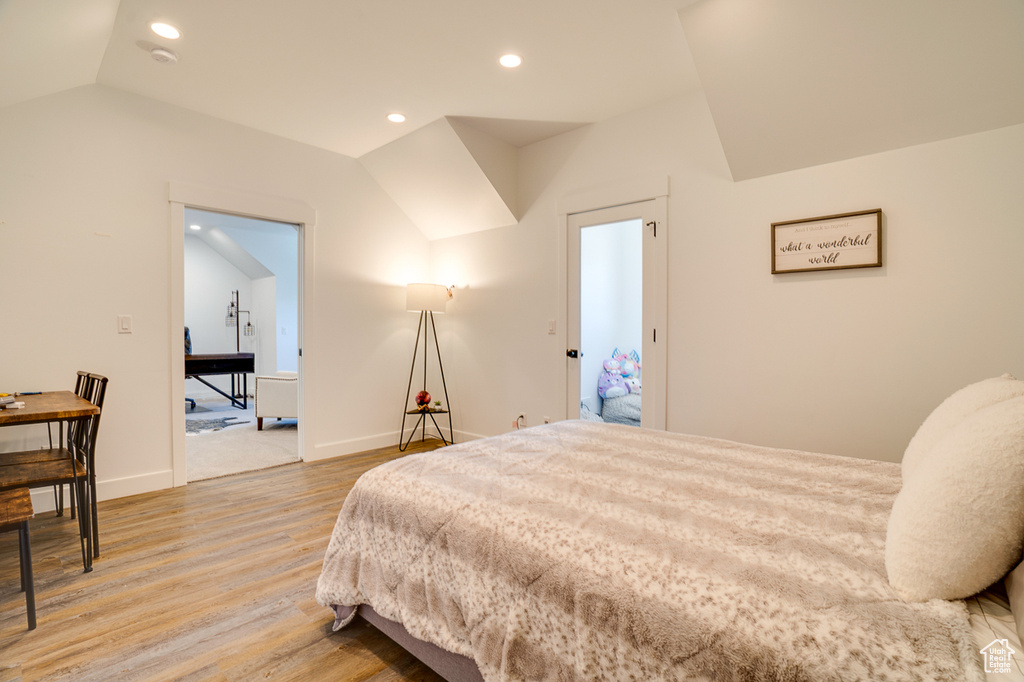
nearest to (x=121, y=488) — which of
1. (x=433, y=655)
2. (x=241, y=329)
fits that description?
(x=433, y=655)

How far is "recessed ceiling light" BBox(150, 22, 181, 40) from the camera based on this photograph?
2507mm

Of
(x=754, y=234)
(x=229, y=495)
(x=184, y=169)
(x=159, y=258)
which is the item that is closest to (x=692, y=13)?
(x=754, y=234)

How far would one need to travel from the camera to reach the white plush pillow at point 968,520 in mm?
856

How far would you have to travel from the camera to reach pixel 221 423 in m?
5.85

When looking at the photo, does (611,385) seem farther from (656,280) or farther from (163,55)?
(163,55)

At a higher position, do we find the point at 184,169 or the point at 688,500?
the point at 184,169

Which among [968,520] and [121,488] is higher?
[968,520]

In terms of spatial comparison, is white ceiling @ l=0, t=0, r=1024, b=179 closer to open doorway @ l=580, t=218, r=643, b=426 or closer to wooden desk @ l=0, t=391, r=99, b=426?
open doorway @ l=580, t=218, r=643, b=426

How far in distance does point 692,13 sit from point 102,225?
12.4ft

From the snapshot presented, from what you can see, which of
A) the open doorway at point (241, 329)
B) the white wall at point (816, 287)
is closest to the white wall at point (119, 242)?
the open doorway at point (241, 329)

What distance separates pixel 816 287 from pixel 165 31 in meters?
3.87

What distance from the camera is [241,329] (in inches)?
326

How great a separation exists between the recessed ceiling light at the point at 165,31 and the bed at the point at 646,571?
262 centimetres

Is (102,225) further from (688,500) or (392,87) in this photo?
(688,500)
